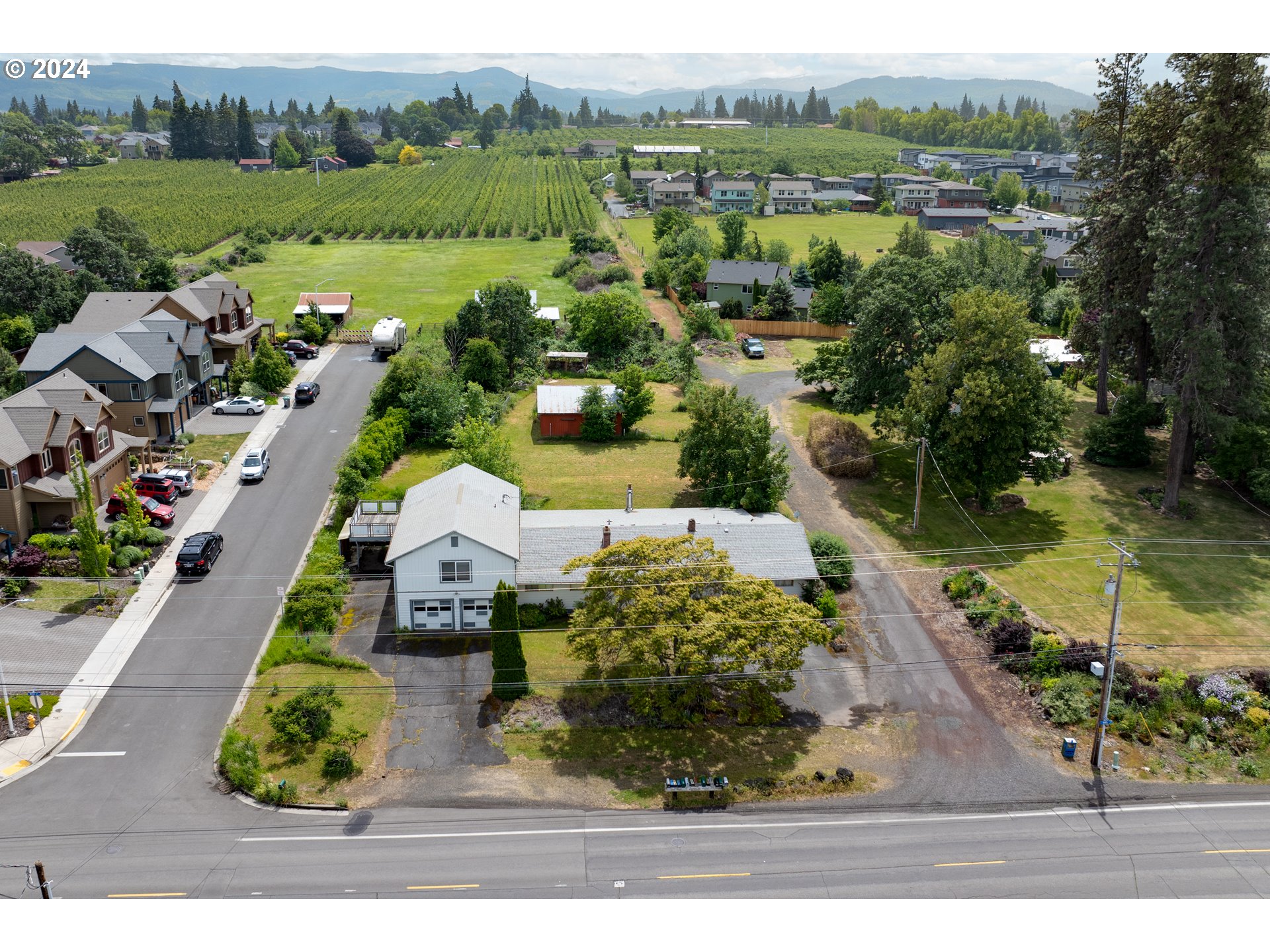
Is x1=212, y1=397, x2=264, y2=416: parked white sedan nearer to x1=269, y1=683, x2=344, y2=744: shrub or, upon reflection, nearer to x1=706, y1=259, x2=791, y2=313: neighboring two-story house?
x1=269, y1=683, x2=344, y2=744: shrub

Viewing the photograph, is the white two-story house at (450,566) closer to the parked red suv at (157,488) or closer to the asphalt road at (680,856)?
the asphalt road at (680,856)

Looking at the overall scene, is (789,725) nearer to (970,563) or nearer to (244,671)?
(970,563)

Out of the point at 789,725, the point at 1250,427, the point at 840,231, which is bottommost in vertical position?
the point at 789,725

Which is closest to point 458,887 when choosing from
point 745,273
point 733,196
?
point 745,273

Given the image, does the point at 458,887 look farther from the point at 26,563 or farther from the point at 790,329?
the point at 790,329

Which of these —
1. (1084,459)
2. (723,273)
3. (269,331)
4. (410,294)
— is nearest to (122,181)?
(410,294)

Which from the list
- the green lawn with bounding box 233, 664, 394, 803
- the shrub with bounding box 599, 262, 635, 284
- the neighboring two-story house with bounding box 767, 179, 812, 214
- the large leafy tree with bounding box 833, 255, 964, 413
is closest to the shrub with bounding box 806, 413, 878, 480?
the large leafy tree with bounding box 833, 255, 964, 413

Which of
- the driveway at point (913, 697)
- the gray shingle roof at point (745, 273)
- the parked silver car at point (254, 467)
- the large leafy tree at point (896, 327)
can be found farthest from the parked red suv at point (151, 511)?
the gray shingle roof at point (745, 273)

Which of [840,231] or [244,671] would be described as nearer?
[244,671]
